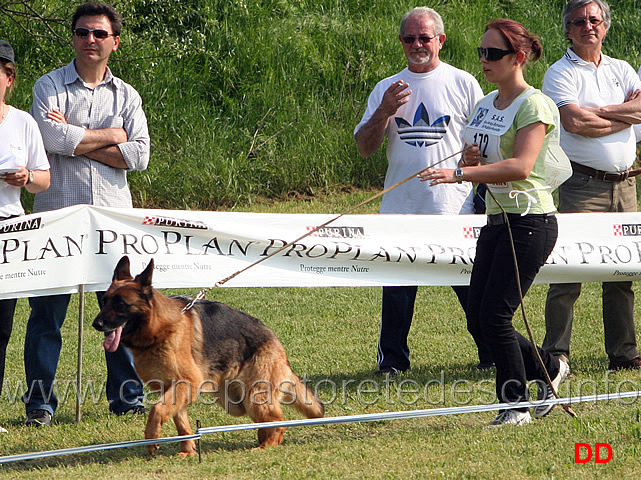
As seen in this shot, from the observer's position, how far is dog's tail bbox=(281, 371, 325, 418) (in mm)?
4703

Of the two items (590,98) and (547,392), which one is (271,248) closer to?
(547,392)

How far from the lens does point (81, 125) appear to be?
5297 mm

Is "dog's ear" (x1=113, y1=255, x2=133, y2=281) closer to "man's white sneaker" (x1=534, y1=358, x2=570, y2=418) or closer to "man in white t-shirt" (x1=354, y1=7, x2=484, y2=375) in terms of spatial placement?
"man in white t-shirt" (x1=354, y1=7, x2=484, y2=375)

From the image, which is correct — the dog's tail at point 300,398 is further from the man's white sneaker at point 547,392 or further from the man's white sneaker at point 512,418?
the man's white sneaker at point 547,392

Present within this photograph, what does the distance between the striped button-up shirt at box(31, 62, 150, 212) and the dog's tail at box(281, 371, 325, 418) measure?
5.53ft

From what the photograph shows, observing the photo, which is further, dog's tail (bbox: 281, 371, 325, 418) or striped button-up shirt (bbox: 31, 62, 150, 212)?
striped button-up shirt (bbox: 31, 62, 150, 212)

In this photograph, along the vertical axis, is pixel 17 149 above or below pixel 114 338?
above

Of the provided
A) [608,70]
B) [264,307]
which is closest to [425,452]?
[608,70]

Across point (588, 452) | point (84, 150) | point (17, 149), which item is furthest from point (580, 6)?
point (17, 149)

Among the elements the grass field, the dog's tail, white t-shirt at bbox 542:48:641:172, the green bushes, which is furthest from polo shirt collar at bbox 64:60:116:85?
the green bushes

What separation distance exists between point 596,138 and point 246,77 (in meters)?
11.1

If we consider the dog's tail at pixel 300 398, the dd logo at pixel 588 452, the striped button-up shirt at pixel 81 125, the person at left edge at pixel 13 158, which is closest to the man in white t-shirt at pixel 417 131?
the dog's tail at pixel 300 398

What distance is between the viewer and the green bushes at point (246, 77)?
47.6 ft

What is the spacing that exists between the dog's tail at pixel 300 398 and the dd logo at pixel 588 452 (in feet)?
4.60
